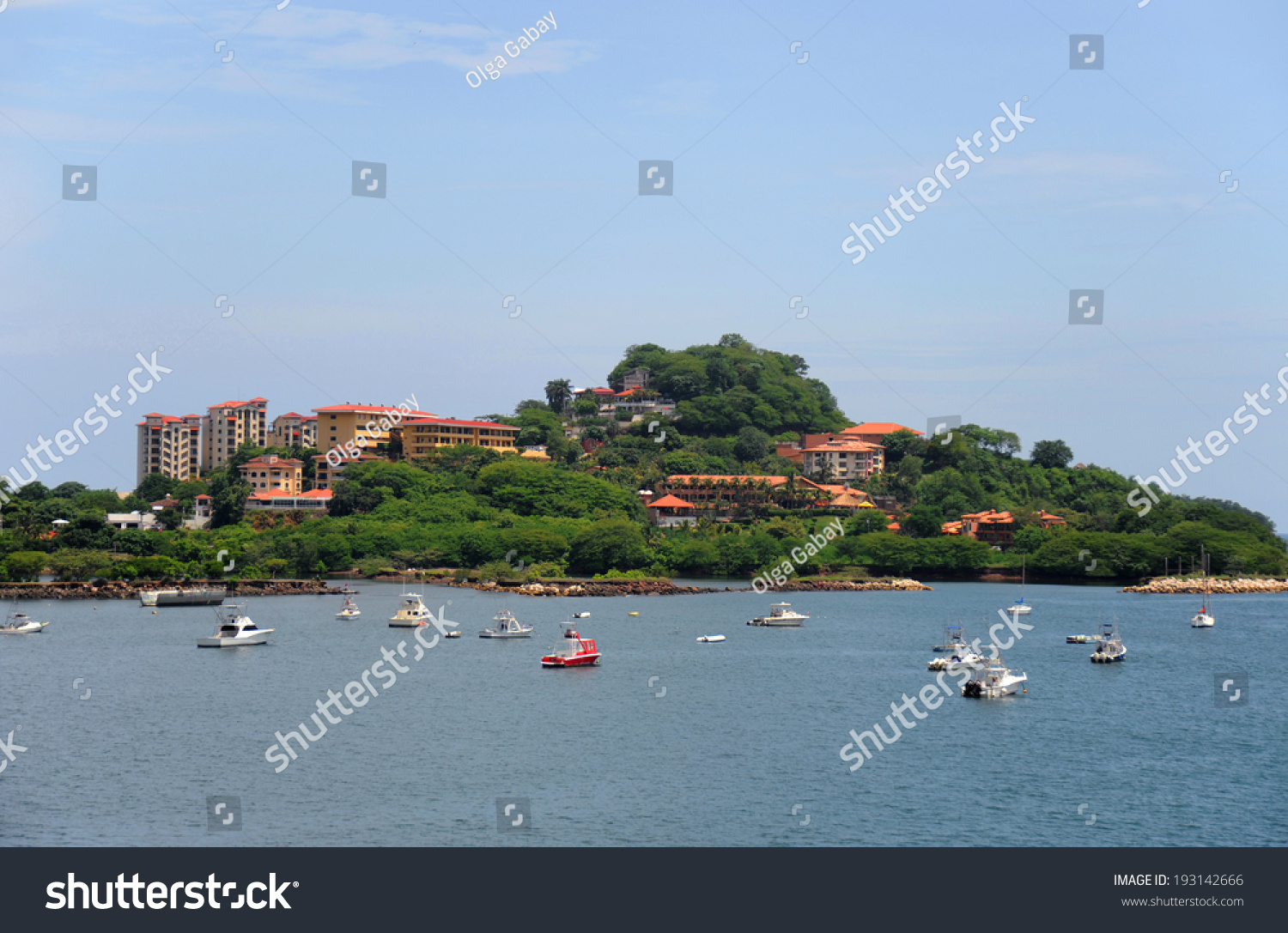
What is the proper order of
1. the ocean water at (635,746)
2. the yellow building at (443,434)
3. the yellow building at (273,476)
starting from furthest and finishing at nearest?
the yellow building at (443,434) → the yellow building at (273,476) → the ocean water at (635,746)

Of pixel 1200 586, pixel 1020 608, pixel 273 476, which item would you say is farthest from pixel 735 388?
pixel 1020 608

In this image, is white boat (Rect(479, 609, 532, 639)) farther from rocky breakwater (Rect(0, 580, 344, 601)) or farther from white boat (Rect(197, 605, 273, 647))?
rocky breakwater (Rect(0, 580, 344, 601))

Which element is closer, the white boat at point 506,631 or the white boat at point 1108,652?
the white boat at point 1108,652

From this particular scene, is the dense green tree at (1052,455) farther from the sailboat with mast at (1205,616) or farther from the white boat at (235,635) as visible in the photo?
the white boat at (235,635)

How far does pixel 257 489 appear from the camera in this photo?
339 ft

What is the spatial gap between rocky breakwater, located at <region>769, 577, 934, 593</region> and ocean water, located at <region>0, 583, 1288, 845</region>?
33.7m

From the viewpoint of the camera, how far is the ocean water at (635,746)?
21.1 metres

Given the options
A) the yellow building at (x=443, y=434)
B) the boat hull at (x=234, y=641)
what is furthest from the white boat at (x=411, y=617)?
the yellow building at (x=443, y=434)

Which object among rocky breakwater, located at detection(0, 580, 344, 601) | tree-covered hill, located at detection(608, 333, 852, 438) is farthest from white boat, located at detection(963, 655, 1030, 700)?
tree-covered hill, located at detection(608, 333, 852, 438)

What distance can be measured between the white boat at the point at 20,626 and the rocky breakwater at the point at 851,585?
47.1m

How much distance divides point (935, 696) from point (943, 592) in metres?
48.2

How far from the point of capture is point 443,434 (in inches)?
4562
